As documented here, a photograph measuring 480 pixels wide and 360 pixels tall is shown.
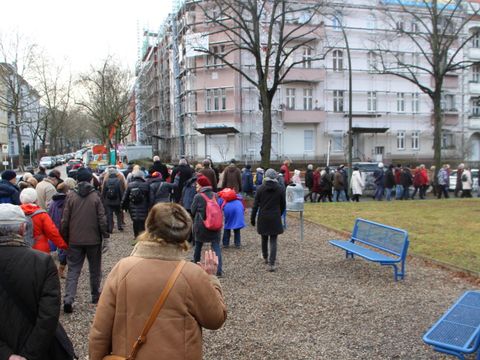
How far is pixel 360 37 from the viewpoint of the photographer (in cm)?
4684

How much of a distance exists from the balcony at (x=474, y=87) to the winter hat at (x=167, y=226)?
54152 millimetres

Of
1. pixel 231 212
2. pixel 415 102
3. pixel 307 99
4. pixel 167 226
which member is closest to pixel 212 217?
pixel 231 212

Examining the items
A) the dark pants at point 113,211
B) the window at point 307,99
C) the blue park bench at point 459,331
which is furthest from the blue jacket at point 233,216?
the window at point 307,99

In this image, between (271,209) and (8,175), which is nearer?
(271,209)

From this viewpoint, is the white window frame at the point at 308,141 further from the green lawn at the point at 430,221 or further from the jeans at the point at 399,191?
the green lawn at the point at 430,221

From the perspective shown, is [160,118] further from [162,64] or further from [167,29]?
[167,29]

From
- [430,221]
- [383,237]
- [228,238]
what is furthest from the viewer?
[430,221]

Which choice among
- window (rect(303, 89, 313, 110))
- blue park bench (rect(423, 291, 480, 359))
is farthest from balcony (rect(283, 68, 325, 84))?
blue park bench (rect(423, 291, 480, 359))

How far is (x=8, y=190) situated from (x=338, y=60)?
4179cm

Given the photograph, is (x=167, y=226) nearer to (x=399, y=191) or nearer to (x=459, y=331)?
(x=459, y=331)

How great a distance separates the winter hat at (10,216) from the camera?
11.1ft

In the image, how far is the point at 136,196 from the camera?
10.9 m

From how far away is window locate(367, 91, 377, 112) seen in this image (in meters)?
46.9

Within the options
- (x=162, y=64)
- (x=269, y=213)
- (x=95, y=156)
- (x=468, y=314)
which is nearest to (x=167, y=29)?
(x=162, y=64)
